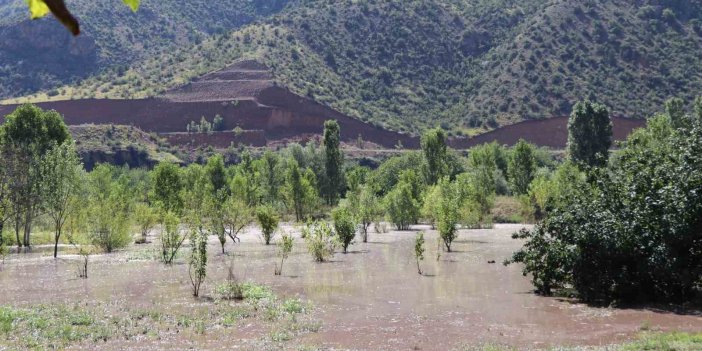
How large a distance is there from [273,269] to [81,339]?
15.4 metres

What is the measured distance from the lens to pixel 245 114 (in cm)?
13800

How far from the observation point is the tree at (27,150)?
153ft

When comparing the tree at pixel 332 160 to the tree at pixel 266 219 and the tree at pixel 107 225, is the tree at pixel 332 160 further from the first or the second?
the tree at pixel 107 225

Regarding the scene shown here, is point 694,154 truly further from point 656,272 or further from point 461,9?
point 461,9

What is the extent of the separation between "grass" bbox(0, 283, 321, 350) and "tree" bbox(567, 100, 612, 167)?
2728 inches

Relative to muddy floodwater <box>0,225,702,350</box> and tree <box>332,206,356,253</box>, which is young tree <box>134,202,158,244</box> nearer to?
muddy floodwater <box>0,225,702,350</box>

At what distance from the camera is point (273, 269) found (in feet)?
101

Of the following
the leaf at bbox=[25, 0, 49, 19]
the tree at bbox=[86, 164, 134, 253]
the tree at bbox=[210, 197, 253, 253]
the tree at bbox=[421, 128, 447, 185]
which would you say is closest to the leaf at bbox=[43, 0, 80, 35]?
the leaf at bbox=[25, 0, 49, 19]

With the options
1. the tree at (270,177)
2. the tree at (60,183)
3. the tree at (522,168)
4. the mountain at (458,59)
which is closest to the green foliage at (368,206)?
the tree at (60,183)

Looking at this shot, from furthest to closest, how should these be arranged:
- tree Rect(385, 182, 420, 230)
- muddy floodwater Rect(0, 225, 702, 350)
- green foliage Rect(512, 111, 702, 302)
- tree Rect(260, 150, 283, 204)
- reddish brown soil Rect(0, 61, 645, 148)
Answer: reddish brown soil Rect(0, 61, 645, 148) → tree Rect(260, 150, 283, 204) → tree Rect(385, 182, 420, 230) → green foliage Rect(512, 111, 702, 302) → muddy floodwater Rect(0, 225, 702, 350)

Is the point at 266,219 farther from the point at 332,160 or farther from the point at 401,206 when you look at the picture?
the point at 332,160

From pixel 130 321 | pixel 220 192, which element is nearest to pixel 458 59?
pixel 220 192

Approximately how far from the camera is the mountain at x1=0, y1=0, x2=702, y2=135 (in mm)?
129125

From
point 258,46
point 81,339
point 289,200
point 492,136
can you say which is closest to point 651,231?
point 81,339
